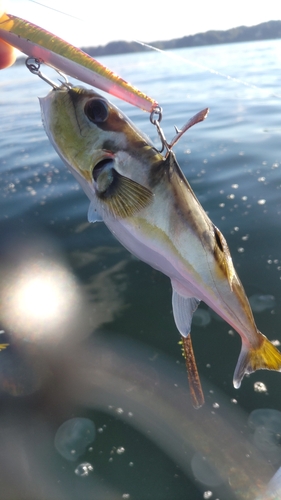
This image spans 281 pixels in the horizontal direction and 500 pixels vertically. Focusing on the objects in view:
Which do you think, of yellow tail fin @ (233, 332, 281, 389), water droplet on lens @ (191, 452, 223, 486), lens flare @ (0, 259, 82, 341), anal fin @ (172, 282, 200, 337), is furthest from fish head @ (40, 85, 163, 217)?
lens flare @ (0, 259, 82, 341)

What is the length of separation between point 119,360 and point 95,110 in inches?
106

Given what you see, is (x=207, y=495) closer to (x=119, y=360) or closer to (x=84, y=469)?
(x=84, y=469)

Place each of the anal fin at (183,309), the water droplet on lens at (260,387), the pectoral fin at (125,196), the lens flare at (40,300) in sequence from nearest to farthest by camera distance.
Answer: the pectoral fin at (125,196), the anal fin at (183,309), the water droplet on lens at (260,387), the lens flare at (40,300)

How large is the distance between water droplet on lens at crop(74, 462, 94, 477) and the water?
0.8 inches

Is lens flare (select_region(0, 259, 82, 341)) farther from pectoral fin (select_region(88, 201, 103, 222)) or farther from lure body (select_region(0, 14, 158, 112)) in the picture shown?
lure body (select_region(0, 14, 158, 112))

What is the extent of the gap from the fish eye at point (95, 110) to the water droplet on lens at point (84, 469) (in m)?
2.65

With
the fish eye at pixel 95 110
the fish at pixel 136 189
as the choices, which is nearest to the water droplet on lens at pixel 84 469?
the fish at pixel 136 189

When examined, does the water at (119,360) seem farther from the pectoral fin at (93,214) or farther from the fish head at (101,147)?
the fish head at (101,147)

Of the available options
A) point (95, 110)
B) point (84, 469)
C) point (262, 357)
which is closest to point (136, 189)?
point (95, 110)

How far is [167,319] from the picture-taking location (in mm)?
4062

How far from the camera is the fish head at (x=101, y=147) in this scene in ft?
5.66

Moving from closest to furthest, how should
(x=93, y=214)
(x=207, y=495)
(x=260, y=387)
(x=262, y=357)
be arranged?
(x=93, y=214) → (x=262, y=357) → (x=207, y=495) → (x=260, y=387)

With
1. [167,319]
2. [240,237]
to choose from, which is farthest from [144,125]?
[167,319]

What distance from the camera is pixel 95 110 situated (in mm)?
1782
